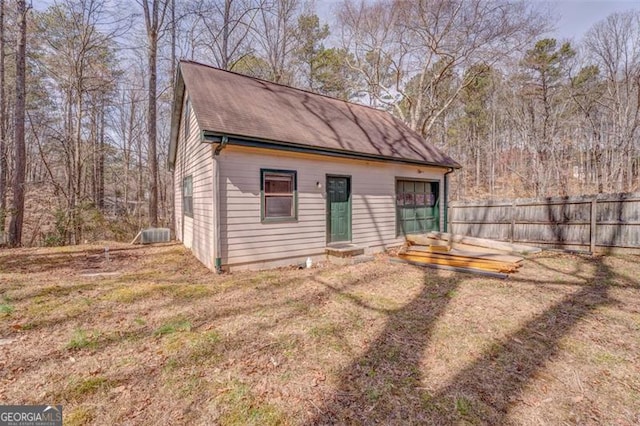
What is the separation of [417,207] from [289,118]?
5279 millimetres

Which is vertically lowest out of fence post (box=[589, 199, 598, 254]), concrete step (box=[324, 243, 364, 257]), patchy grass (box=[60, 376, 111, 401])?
patchy grass (box=[60, 376, 111, 401])

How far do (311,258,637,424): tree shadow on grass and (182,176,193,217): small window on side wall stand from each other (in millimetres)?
6636

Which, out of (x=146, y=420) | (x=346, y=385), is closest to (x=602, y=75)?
Result: (x=346, y=385)

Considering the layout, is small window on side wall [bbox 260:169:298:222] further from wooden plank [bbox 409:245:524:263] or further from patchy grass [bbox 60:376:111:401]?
patchy grass [bbox 60:376:111:401]

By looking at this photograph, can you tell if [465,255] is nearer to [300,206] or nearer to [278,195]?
[300,206]

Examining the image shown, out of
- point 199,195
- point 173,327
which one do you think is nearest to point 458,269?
point 173,327

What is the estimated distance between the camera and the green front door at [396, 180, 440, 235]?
951 cm

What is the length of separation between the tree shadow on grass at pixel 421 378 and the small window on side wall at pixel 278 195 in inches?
141

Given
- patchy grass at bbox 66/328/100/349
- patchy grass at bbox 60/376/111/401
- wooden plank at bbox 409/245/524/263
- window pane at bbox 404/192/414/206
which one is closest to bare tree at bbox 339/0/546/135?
window pane at bbox 404/192/414/206

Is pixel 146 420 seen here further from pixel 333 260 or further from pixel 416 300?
pixel 333 260

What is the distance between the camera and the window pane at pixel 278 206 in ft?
21.9

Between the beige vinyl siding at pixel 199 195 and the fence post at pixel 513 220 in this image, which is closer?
the beige vinyl siding at pixel 199 195

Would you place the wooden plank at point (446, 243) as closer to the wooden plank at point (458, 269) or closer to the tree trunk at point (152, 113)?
the wooden plank at point (458, 269)

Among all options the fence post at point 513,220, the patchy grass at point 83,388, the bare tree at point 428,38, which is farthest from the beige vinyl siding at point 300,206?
the bare tree at point 428,38
